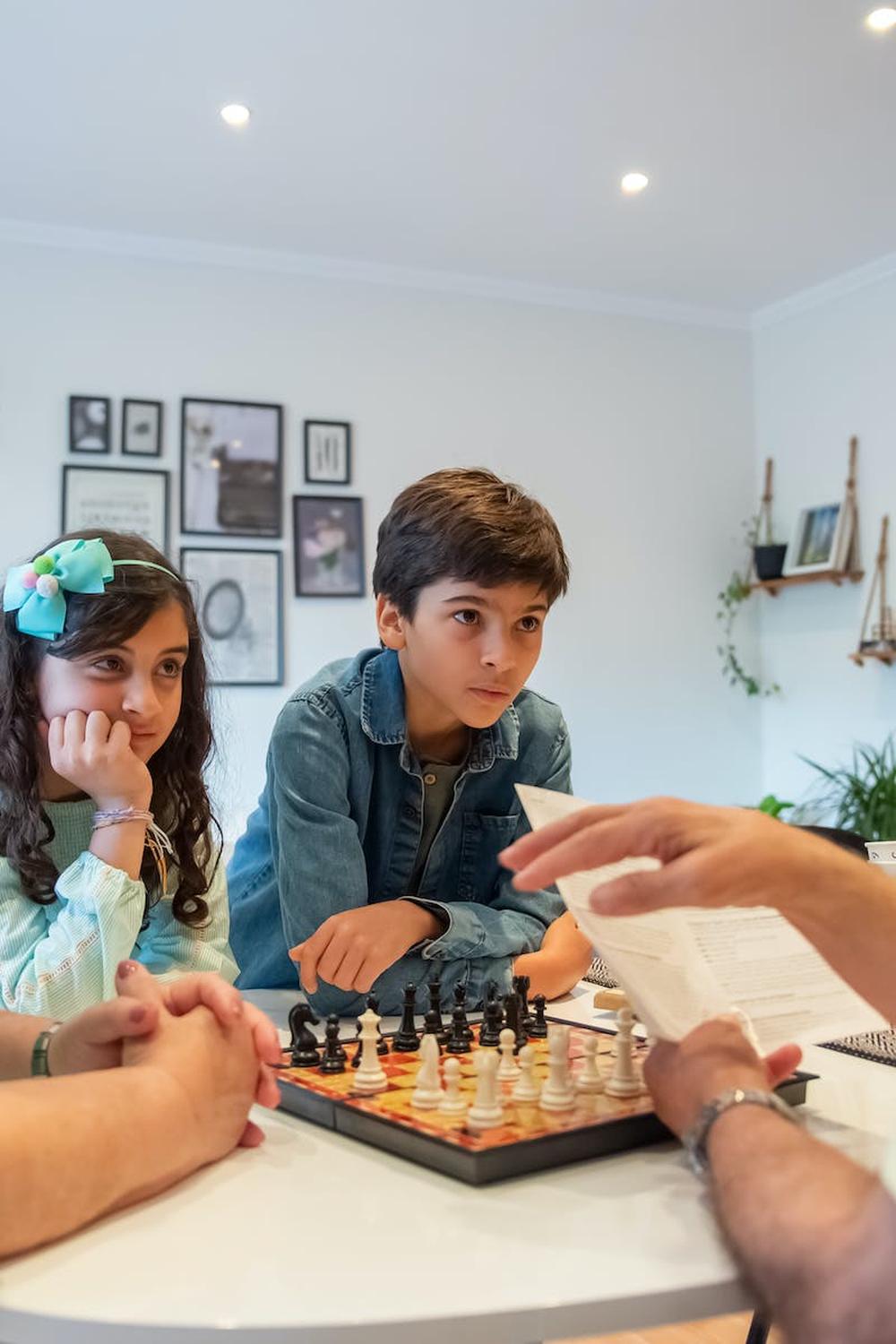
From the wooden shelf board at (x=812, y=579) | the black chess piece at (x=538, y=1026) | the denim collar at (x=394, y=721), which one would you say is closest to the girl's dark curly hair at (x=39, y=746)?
the denim collar at (x=394, y=721)

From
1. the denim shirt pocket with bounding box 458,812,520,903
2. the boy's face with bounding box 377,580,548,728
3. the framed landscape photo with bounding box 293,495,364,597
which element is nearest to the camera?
the boy's face with bounding box 377,580,548,728

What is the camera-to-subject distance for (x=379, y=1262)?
2.43ft

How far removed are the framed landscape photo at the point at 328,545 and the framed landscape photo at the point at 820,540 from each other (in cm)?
196

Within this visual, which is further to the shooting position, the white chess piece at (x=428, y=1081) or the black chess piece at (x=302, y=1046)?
the black chess piece at (x=302, y=1046)

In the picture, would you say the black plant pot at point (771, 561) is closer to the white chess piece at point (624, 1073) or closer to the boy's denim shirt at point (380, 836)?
the boy's denim shirt at point (380, 836)

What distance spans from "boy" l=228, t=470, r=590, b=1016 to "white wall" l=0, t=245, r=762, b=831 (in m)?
2.75

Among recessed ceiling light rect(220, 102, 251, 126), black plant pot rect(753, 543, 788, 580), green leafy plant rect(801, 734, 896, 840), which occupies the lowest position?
green leafy plant rect(801, 734, 896, 840)

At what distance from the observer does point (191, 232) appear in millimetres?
4766

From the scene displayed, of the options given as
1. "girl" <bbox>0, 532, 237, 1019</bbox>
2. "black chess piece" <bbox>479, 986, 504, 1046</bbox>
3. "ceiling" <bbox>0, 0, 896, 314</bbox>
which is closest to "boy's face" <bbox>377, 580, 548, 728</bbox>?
"girl" <bbox>0, 532, 237, 1019</bbox>

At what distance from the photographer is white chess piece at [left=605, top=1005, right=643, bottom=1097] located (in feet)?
3.31

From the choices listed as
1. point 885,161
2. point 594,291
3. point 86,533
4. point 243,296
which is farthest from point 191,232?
point 86,533

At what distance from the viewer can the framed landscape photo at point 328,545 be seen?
195 inches

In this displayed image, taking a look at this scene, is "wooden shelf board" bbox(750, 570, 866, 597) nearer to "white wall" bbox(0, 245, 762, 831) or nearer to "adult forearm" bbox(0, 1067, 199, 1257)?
"white wall" bbox(0, 245, 762, 831)

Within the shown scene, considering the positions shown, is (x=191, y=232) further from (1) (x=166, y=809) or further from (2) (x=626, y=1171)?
(2) (x=626, y=1171)
